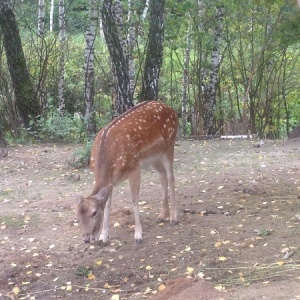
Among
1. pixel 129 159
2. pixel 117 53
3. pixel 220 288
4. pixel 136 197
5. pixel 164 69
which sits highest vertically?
pixel 117 53

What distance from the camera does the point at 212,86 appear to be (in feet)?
48.8

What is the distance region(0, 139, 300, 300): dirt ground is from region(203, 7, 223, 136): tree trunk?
19.1 ft

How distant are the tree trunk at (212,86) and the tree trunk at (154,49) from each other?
2766 millimetres

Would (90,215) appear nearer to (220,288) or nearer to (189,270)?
(189,270)

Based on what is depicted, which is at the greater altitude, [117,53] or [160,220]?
[117,53]

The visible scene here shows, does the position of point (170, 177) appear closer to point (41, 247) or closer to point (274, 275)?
point (41, 247)

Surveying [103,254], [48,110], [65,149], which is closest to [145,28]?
[48,110]

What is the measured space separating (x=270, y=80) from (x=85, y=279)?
12789mm

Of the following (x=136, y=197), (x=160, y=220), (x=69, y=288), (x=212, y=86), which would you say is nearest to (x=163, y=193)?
(x=160, y=220)

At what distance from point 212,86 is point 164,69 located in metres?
5.26

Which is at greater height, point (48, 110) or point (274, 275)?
point (48, 110)

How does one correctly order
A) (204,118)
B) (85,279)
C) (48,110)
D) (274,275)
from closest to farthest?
(274,275)
(85,279)
(48,110)
(204,118)

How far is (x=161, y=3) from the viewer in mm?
11492

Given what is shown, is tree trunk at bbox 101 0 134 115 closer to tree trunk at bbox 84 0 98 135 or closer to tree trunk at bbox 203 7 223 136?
tree trunk at bbox 84 0 98 135
